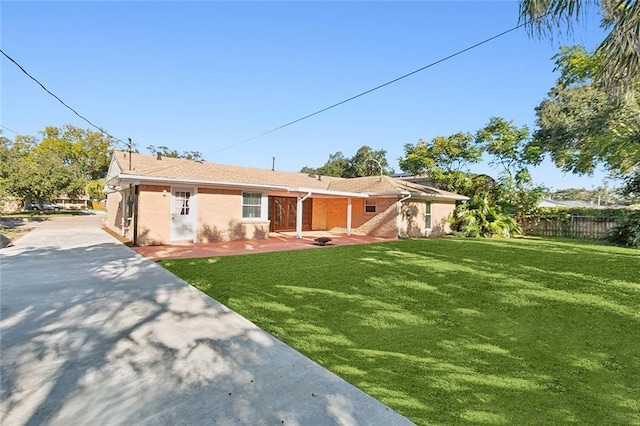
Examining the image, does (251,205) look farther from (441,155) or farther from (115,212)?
(441,155)

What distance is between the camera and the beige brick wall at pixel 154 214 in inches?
485

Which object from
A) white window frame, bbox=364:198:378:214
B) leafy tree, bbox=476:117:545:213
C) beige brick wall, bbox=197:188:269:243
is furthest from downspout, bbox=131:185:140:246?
leafy tree, bbox=476:117:545:213

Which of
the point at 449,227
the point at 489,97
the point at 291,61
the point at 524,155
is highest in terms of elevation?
the point at 291,61

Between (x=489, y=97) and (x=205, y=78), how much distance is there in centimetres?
1411

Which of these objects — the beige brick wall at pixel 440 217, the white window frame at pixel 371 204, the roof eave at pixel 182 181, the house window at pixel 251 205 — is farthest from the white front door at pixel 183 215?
the beige brick wall at pixel 440 217

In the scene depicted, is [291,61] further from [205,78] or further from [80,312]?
[80,312]

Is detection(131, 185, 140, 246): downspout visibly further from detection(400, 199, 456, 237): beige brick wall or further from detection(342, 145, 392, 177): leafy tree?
detection(342, 145, 392, 177): leafy tree

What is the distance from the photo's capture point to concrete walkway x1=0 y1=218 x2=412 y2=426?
2578 millimetres

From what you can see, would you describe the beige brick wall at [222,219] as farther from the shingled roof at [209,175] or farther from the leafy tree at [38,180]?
the leafy tree at [38,180]

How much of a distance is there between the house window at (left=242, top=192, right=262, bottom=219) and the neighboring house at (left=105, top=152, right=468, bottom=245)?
49mm

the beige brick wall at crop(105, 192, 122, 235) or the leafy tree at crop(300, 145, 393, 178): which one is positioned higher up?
the leafy tree at crop(300, 145, 393, 178)

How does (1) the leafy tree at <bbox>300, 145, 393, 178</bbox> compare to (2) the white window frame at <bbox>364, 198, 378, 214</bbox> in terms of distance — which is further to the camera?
(1) the leafy tree at <bbox>300, 145, 393, 178</bbox>

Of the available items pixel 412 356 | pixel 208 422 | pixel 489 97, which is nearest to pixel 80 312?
pixel 208 422

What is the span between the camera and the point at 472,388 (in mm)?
3059
